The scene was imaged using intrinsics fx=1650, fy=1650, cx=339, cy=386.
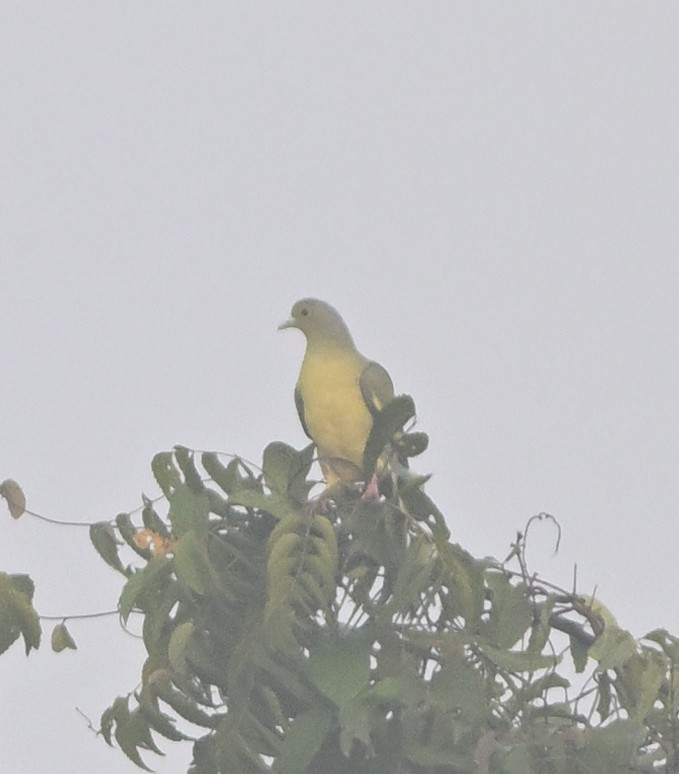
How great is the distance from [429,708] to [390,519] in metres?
0.39

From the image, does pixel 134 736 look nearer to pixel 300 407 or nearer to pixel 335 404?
pixel 335 404

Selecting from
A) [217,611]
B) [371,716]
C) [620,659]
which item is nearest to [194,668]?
[217,611]

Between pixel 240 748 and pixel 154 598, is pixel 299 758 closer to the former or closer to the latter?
pixel 240 748

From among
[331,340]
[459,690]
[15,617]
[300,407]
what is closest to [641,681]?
[459,690]

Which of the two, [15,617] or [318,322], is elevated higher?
[318,322]

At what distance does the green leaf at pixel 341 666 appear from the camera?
317 cm

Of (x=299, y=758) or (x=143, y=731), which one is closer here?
(x=299, y=758)

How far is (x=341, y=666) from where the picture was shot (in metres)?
3.21

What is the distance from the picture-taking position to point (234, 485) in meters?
3.48

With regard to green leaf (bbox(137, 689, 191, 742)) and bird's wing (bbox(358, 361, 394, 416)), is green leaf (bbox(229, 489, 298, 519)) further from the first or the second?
bird's wing (bbox(358, 361, 394, 416))

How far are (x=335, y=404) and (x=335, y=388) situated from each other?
0.09 meters

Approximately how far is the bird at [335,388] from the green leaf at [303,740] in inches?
99.6

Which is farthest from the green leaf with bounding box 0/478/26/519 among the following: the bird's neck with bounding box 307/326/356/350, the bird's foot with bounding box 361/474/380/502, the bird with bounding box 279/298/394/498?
the bird's neck with bounding box 307/326/356/350

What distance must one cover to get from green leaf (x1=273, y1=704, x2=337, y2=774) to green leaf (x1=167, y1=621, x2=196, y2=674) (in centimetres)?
25
